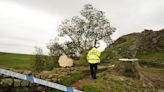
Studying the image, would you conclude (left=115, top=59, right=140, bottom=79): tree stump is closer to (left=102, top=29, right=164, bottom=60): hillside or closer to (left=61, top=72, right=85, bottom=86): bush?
(left=61, top=72, right=85, bottom=86): bush

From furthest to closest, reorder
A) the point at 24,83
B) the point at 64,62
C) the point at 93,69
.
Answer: the point at 64,62, the point at 93,69, the point at 24,83

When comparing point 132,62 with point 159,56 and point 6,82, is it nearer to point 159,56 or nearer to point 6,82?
point 6,82

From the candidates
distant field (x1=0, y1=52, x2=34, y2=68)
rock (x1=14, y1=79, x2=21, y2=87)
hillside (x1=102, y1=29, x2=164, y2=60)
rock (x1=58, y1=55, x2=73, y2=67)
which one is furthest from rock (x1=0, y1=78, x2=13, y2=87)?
distant field (x1=0, y1=52, x2=34, y2=68)

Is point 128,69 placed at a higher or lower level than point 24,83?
higher

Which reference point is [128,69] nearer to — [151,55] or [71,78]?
[71,78]

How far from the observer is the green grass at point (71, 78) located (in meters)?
23.6

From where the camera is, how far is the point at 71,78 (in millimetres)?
24172

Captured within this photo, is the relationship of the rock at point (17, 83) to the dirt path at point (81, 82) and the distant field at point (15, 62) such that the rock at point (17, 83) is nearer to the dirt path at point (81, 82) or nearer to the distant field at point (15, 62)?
the dirt path at point (81, 82)

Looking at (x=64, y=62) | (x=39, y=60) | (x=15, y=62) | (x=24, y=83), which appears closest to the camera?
(x=24, y=83)

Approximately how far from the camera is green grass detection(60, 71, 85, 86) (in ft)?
77.5

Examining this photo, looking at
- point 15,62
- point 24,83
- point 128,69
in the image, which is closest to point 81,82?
point 24,83

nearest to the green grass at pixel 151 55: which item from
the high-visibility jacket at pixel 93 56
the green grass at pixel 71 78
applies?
the green grass at pixel 71 78

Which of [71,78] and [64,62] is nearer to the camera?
[71,78]

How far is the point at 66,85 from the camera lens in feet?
76.5
